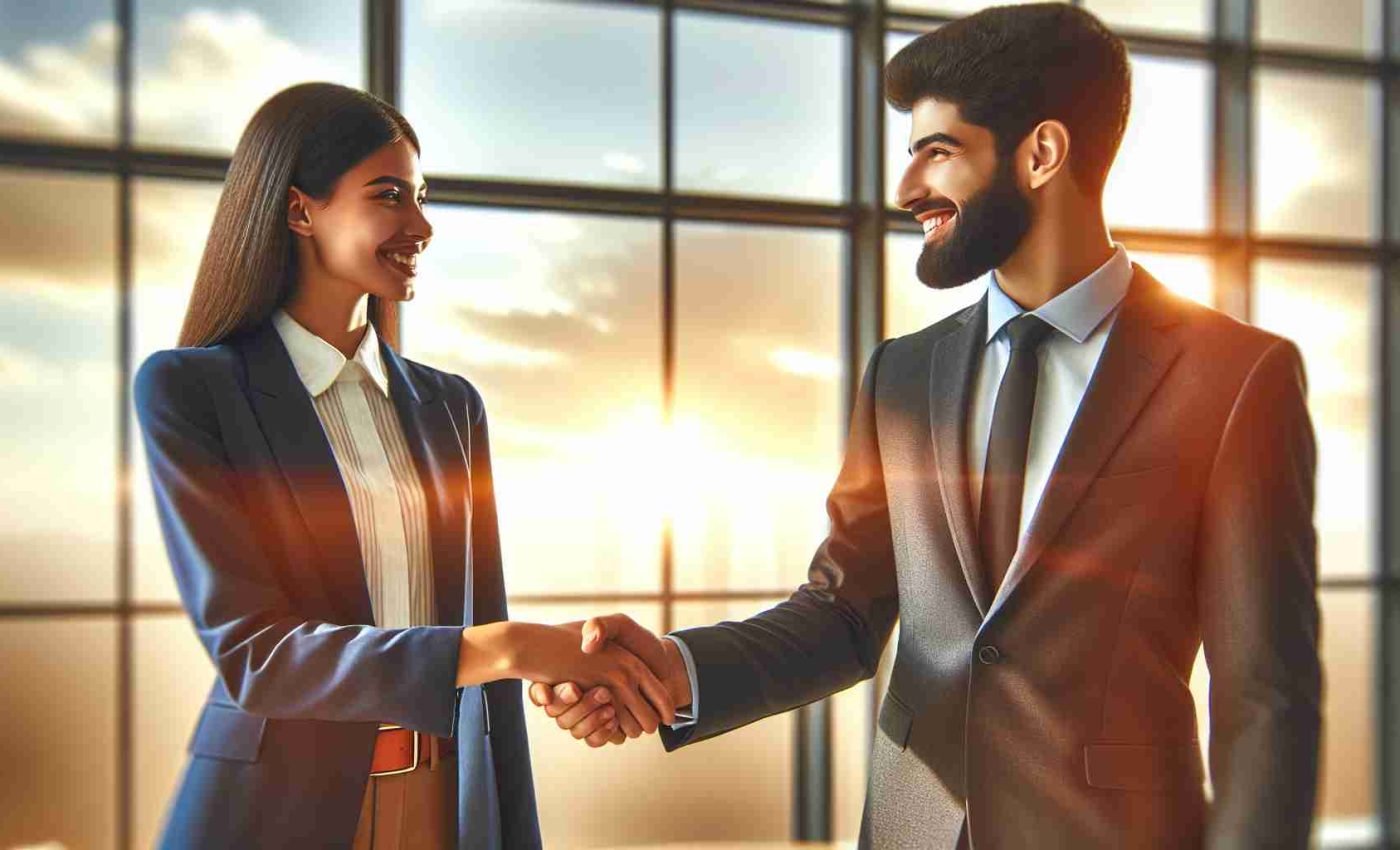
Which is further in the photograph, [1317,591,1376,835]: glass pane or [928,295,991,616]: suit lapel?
[1317,591,1376,835]: glass pane

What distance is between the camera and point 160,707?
2.79 m

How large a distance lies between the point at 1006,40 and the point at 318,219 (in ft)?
3.22

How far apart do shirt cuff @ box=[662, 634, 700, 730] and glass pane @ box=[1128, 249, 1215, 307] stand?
2.49 metres

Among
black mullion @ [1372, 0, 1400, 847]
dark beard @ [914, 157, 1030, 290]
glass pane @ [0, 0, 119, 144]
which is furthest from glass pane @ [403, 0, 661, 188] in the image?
black mullion @ [1372, 0, 1400, 847]

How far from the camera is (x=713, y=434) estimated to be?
10.5ft

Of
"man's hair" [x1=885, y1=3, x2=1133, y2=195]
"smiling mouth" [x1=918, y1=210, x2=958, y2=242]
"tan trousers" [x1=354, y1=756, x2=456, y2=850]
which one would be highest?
"man's hair" [x1=885, y1=3, x2=1133, y2=195]

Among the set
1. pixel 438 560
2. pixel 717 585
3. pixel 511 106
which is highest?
pixel 511 106

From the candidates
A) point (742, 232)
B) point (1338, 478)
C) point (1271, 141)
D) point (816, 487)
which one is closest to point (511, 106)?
point (742, 232)

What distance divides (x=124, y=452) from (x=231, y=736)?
59.0 inches

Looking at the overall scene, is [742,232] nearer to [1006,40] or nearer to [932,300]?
[932,300]

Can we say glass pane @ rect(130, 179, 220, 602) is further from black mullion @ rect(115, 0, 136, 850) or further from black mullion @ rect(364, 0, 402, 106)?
black mullion @ rect(364, 0, 402, 106)

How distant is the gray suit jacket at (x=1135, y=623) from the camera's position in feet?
4.00

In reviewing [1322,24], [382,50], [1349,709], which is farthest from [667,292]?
[1349,709]

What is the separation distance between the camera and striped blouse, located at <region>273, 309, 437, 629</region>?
5.18 feet
